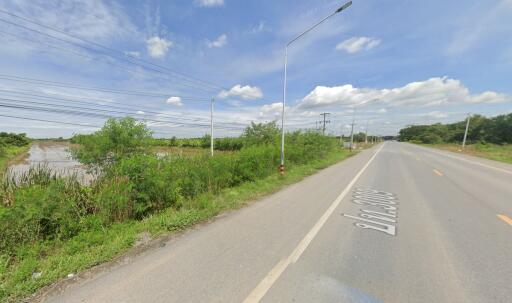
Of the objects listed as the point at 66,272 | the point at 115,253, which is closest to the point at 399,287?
the point at 115,253

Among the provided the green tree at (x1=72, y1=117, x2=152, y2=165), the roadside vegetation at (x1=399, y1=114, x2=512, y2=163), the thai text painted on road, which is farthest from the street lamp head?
the roadside vegetation at (x1=399, y1=114, x2=512, y2=163)

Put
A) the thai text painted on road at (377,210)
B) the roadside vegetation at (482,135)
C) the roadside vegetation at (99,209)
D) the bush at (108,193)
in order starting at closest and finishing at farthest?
the roadside vegetation at (99,209) → the bush at (108,193) → the thai text painted on road at (377,210) → the roadside vegetation at (482,135)

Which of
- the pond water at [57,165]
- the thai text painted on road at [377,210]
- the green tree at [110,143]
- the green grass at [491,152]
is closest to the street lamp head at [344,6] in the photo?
the thai text painted on road at [377,210]

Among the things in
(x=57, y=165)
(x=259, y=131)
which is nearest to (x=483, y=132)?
(x=259, y=131)

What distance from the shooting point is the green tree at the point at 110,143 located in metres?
17.3

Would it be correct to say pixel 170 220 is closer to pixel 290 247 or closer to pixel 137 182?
pixel 137 182

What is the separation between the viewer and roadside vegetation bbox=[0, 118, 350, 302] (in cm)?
328

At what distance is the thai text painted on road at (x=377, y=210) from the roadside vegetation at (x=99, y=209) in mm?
3122

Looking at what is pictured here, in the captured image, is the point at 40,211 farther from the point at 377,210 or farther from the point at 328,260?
the point at 377,210

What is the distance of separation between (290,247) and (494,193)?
869 centimetres

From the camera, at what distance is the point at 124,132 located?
1764 cm

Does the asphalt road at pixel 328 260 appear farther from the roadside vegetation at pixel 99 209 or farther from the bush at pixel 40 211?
the bush at pixel 40 211

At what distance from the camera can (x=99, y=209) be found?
4867mm

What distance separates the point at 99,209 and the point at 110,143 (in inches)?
583
